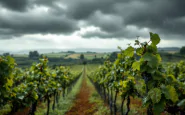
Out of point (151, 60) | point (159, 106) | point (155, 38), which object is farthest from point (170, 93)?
point (155, 38)

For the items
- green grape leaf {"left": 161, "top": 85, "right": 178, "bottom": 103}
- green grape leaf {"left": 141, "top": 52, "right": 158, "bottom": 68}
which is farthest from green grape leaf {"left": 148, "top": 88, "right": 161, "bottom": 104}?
green grape leaf {"left": 141, "top": 52, "right": 158, "bottom": 68}

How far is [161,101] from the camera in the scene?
14.9 feet

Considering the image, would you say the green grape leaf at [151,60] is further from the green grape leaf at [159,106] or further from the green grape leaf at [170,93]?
the green grape leaf at [159,106]

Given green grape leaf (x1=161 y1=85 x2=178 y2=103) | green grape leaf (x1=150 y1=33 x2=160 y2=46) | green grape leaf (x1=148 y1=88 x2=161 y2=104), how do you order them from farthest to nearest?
green grape leaf (x1=150 y1=33 x2=160 y2=46) < green grape leaf (x1=161 y1=85 x2=178 y2=103) < green grape leaf (x1=148 y1=88 x2=161 y2=104)

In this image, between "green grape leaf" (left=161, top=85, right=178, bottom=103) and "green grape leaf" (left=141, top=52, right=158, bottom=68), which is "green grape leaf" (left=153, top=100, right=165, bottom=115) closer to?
"green grape leaf" (left=161, top=85, right=178, bottom=103)

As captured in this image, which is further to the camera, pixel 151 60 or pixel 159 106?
pixel 151 60

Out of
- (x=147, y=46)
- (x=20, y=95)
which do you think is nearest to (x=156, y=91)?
(x=147, y=46)

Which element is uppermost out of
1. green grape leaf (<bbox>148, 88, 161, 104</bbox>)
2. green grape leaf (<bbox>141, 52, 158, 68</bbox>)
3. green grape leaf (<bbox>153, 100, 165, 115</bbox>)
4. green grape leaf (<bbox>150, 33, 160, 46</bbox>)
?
green grape leaf (<bbox>150, 33, 160, 46</bbox>)

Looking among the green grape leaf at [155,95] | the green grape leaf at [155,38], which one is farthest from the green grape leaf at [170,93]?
the green grape leaf at [155,38]

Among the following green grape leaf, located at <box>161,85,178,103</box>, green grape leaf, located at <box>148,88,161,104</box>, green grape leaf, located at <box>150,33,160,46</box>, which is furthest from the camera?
green grape leaf, located at <box>150,33,160,46</box>

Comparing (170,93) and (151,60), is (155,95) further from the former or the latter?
(151,60)

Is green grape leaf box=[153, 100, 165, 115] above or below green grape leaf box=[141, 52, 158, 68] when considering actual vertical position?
below

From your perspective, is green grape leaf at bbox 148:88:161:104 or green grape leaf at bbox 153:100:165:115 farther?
green grape leaf at bbox 153:100:165:115

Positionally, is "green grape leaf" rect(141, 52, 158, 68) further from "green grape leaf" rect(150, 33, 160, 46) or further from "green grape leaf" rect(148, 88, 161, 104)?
"green grape leaf" rect(148, 88, 161, 104)
